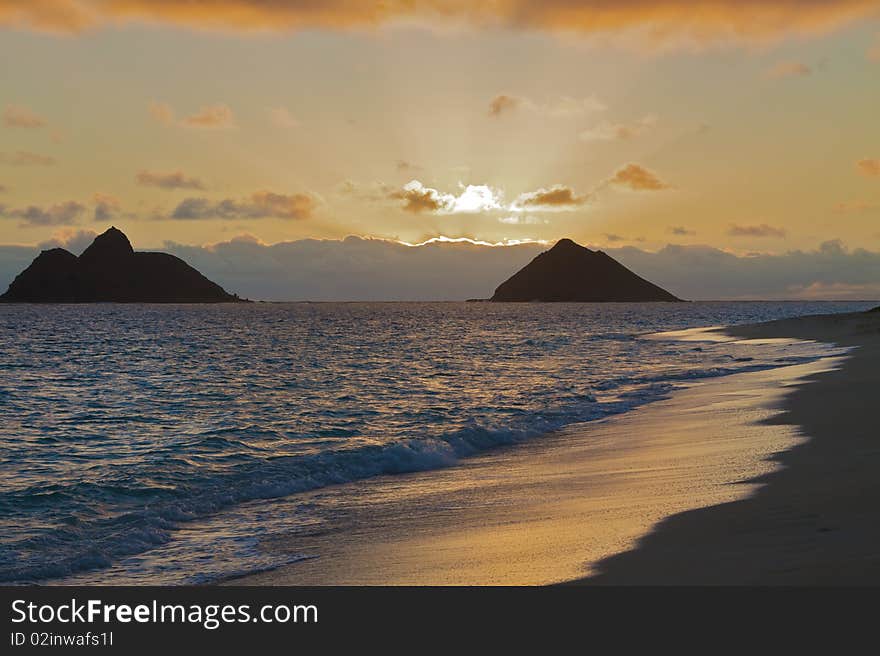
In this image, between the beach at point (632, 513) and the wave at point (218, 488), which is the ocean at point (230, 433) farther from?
the beach at point (632, 513)

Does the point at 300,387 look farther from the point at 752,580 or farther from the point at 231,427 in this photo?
the point at 752,580

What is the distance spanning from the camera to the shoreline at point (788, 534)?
295 inches

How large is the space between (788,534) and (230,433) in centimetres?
1789

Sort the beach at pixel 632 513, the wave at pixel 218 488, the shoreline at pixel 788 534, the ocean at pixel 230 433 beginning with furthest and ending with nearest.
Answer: the ocean at pixel 230 433 → the wave at pixel 218 488 → the beach at pixel 632 513 → the shoreline at pixel 788 534

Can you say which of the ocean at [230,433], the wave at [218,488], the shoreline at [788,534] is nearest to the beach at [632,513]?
the shoreline at [788,534]

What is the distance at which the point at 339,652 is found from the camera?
6109 mm

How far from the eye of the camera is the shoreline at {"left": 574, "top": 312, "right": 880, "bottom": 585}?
7504 millimetres

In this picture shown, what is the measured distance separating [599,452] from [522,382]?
68.4 ft

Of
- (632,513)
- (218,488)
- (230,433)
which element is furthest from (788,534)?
(230,433)

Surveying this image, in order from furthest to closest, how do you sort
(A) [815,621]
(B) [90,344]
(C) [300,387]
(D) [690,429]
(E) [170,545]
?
(B) [90,344] < (C) [300,387] < (D) [690,429] < (E) [170,545] < (A) [815,621]

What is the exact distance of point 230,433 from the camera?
23.5 meters

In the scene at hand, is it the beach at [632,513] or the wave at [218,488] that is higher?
the beach at [632,513]

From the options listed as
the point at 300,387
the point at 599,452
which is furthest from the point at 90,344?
the point at 599,452

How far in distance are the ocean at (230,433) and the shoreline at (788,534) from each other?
519 cm
